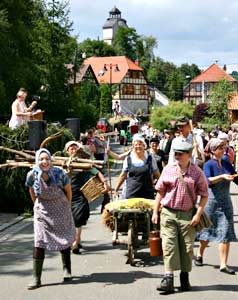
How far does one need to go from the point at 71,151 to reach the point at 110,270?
1770 mm

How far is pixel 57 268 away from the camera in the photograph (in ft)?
25.1

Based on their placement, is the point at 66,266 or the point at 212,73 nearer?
the point at 66,266

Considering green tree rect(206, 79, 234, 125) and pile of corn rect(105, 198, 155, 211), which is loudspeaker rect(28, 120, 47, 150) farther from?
green tree rect(206, 79, 234, 125)

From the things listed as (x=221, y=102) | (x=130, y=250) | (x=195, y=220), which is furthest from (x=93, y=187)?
(x=221, y=102)

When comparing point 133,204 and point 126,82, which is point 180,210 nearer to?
point 133,204

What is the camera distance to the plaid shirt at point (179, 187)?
6352 millimetres

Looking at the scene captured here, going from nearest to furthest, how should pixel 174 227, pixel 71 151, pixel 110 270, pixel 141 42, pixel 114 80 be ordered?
pixel 174 227 < pixel 110 270 < pixel 71 151 < pixel 114 80 < pixel 141 42

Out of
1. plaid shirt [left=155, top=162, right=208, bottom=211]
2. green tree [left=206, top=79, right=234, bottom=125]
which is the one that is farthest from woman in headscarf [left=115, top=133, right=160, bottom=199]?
green tree [left=206, top=79, right=234, bottom=125]

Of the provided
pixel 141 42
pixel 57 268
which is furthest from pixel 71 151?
pixel 141 42

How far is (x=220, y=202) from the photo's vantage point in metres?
7.48

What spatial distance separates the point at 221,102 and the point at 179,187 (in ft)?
165

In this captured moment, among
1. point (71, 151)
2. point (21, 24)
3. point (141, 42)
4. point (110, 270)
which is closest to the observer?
point (110, 270)

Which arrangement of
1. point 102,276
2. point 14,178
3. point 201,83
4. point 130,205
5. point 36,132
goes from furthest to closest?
point 201,83, point 14,178, point 36,132, point 130,205, point 102,276

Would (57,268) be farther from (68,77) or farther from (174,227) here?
(68,77)
